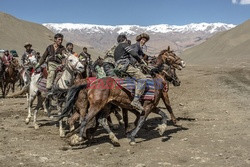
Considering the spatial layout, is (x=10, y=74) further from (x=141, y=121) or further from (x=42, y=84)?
(x=141, y=121)

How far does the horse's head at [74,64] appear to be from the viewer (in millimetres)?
9585

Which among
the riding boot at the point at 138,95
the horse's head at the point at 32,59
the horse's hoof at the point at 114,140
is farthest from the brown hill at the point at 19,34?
the horse's hoof at the point at 114,140

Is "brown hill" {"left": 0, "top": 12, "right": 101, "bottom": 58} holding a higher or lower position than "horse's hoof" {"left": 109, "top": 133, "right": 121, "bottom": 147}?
higher

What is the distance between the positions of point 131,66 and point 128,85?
610 mm

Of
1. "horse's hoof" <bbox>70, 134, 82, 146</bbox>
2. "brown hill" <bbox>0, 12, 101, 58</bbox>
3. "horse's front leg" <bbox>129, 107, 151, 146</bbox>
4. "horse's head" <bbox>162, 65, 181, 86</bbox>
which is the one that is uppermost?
"brown hill" <bbox>0, 12, 101, 58</bbox>

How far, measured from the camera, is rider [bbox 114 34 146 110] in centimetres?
906

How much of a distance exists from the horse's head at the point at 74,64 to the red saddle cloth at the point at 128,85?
446 mm

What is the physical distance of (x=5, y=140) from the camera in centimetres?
948

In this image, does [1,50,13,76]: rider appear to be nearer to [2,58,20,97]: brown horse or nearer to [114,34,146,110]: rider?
[2,58,20,97]: brown horse

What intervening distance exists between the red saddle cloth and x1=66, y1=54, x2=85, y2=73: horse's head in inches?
17.6

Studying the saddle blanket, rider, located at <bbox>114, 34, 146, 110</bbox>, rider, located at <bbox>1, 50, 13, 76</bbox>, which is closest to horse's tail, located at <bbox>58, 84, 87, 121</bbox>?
rider, located at <bbox>114, 34, 146, 110</bbox>

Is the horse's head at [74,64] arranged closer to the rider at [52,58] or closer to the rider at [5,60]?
the rider at [52,58]

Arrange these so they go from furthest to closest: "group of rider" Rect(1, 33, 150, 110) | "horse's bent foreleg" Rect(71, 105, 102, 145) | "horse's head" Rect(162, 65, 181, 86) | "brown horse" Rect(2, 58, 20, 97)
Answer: "brown horse" Rect(2, 58, 20, 97) < "horse's head" Rect(162, 65, 181, 86) < "group of rider" Rect(1, 33, 150, 110) < "horse's bent foreleg" Rect(71, 105, 102, 145)

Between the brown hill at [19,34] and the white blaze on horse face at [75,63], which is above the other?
the brown hill at [19,34]
